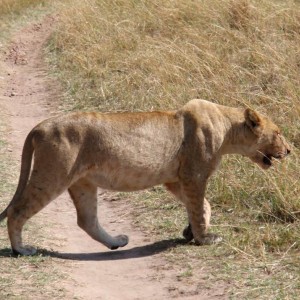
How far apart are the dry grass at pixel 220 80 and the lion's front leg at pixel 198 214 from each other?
137 mm

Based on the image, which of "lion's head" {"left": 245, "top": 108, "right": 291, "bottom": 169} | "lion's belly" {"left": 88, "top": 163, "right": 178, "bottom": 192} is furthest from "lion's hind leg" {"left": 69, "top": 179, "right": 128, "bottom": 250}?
"lion's head" {"left": 245, "top": 108, "right": 291, "bottom": 169}

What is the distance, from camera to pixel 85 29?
13227 millimetres

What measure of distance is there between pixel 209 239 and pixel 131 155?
0.80m

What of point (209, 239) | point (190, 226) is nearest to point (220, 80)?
point (190, 226)

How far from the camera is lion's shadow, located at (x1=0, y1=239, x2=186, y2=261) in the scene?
5934 mm

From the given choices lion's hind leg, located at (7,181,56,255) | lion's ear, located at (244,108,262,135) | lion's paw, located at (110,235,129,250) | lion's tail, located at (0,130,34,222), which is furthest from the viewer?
lion's ear, located at (244,108,262,135)

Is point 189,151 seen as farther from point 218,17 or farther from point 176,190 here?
point 218,17

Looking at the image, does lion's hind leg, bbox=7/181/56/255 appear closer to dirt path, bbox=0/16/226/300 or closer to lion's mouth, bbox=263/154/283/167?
dirt path, bbox=0/16/226/300

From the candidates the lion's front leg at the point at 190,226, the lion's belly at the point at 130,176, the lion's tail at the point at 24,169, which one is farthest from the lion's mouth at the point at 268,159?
the lion's tail at the point at 24,169

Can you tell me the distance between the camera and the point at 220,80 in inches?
364

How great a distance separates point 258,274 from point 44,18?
488 inches

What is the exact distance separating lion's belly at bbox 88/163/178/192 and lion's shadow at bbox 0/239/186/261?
432mm

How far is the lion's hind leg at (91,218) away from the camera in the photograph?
6160 millimetres

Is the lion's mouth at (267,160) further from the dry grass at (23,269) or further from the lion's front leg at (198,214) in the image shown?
the dry grass at (23,269)
